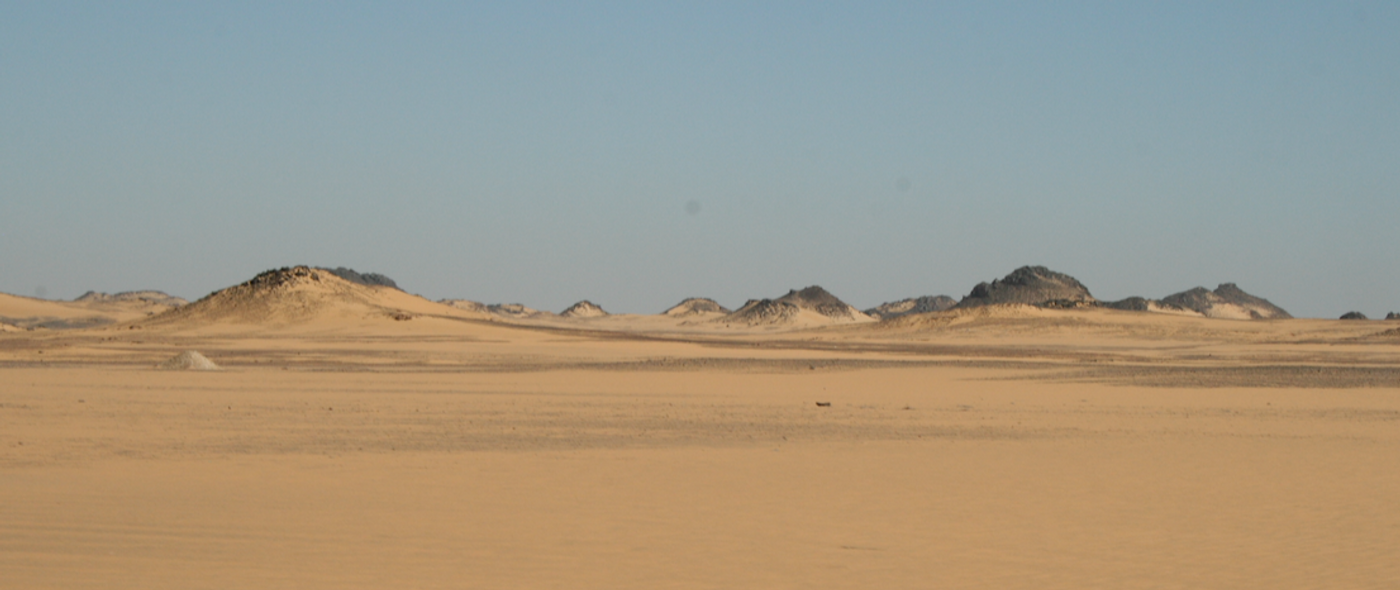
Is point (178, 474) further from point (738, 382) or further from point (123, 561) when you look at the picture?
point (738, 382)

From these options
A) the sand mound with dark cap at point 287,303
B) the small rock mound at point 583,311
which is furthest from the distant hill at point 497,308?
the sand mound with dark cap at point 287,303

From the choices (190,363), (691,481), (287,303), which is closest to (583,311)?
(287,303)

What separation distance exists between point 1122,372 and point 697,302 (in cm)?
13909

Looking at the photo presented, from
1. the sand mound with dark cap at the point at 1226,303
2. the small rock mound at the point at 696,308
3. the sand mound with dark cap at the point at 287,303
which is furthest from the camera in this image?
the small rock mound at the point at 696,308

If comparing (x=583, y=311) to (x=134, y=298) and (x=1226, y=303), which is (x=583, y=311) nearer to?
(x=134, y=298)

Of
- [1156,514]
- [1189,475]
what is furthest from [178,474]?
[1189,475]

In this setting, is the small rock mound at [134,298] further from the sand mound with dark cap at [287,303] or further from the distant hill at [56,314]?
the sand mound with dark cap at [287,303]

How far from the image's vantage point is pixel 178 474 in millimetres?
12094

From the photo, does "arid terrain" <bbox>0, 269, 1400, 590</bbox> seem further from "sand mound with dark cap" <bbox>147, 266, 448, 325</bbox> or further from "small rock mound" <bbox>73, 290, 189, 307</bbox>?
"small rock mound" <bbox>73, 290, 189, 307</bbox>

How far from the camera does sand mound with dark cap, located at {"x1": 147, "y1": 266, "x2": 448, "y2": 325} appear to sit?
6831cm

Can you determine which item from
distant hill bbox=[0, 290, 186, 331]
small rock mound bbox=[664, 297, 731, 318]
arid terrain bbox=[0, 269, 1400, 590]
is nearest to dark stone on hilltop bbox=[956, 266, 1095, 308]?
small rock mound bbox=[664, 297, 731, 318]

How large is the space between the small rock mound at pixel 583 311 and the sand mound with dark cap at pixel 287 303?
85875mm

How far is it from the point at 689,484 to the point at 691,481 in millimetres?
212

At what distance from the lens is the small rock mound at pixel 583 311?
167 m
